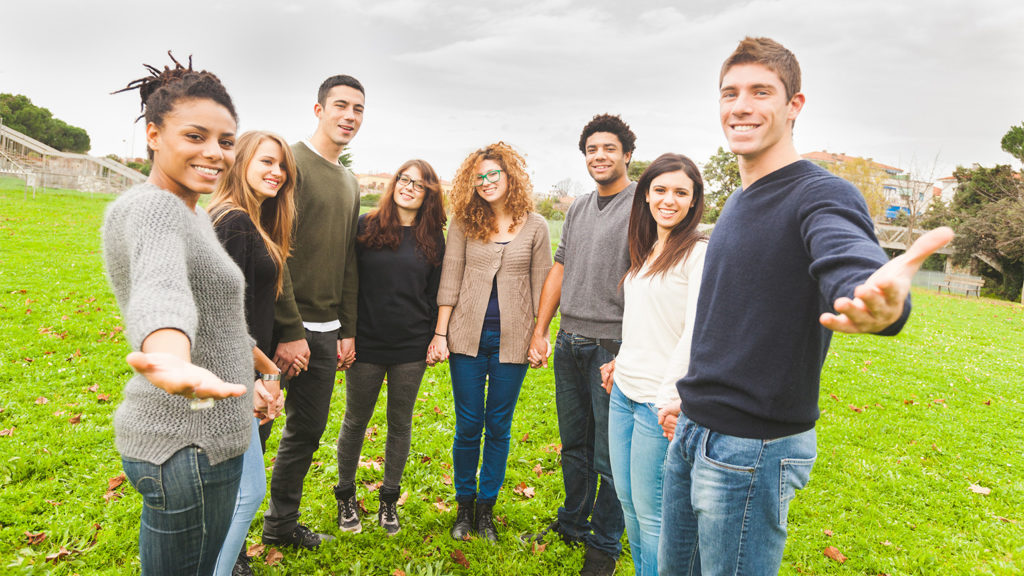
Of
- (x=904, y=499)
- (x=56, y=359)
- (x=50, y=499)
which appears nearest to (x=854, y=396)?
(x=904, y=499)

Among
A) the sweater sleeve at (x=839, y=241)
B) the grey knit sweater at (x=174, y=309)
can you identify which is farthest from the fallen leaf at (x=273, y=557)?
the sweater sleeve at (x=839, y=241)

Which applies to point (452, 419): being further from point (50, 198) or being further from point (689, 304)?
point (50, 198)

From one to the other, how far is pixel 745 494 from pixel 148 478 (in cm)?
188

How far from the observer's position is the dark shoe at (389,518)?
4051 mm

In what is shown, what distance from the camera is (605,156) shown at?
3.65 meters

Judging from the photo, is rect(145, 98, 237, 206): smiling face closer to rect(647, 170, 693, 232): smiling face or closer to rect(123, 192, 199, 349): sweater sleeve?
rect(123, 192, 199, 349): sweater sleeve

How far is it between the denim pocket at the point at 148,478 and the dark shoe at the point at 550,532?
9.46ft

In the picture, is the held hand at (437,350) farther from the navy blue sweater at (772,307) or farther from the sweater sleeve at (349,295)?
the navy blue sweater at (772,307)

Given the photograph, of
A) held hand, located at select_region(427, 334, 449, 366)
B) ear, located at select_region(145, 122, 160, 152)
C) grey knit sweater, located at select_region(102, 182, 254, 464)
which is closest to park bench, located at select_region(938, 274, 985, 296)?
held hand, located at select_region(427, 334, 449, 366)

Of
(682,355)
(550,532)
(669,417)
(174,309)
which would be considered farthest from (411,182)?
(550,532)

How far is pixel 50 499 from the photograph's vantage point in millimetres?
4152

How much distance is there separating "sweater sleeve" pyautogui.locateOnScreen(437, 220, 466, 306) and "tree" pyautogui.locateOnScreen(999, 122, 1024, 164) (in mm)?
36742

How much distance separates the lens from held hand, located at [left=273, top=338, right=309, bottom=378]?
3.23 meters

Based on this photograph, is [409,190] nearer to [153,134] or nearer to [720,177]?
[153,134]
